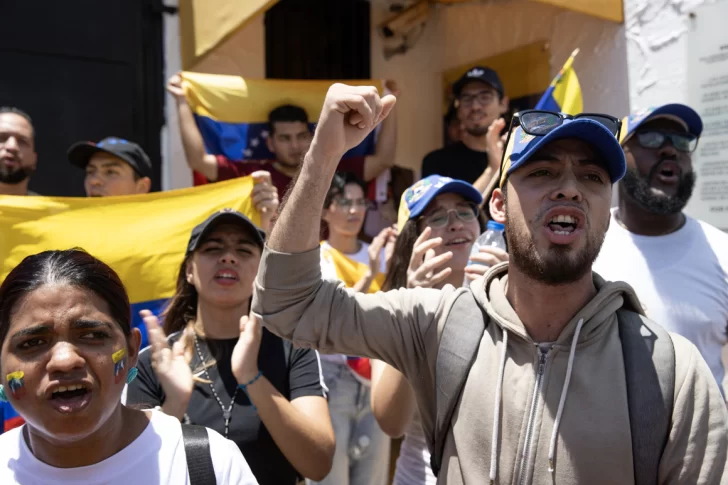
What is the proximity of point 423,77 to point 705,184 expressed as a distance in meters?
3.40

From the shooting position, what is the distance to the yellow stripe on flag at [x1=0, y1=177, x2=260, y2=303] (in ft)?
11.2

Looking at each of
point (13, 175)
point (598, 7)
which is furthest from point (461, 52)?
point (13, 175)

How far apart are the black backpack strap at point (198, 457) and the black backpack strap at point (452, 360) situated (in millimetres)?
561

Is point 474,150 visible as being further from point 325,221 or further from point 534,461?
point 534,461

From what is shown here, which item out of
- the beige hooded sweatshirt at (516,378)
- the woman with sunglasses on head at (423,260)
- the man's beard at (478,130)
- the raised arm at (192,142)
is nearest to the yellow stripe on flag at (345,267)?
the woman with sunglasses on head at (423,260)

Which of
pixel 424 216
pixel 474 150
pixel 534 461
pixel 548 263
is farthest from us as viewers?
pixel 474 150

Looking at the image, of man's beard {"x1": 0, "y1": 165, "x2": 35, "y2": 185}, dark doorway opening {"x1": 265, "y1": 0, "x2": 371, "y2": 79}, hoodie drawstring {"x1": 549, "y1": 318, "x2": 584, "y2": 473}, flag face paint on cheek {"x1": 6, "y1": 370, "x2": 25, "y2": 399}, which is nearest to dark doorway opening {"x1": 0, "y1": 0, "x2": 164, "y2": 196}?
man's beard {"x1": 0, "y1": 165, "x2": 35, "y2": 185}

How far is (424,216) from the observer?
10.4 ft

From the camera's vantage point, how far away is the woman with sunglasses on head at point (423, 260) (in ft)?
7.66

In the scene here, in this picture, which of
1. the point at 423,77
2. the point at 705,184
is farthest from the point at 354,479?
the point at 423,77

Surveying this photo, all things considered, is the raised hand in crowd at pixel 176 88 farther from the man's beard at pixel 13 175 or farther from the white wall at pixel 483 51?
the white wall at pixel 483 51

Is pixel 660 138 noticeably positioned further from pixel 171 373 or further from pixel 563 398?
pixel 171 373

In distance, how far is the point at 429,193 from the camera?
123 inches

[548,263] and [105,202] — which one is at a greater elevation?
[105,202]
